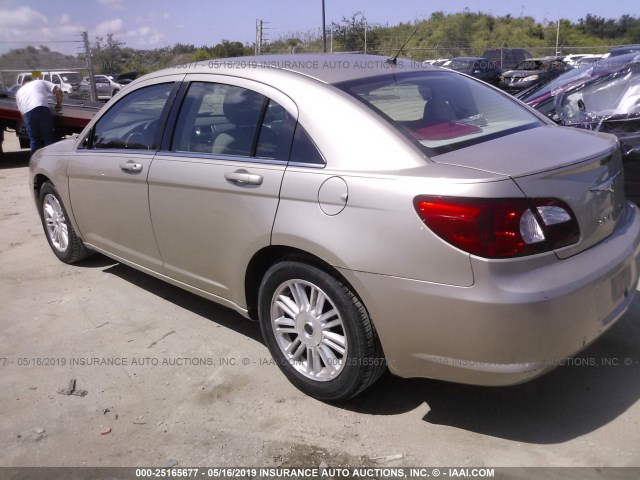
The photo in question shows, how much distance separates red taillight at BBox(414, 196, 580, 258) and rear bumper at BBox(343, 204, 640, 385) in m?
0.06

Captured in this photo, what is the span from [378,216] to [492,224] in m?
0.48

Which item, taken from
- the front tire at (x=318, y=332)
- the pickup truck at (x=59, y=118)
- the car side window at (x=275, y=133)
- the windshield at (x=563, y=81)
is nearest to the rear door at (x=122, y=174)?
the car side window at (x=275, y=133)

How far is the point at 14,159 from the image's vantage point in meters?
12.7

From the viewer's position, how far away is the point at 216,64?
371cm

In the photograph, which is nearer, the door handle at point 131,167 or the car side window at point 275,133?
the car side window at point 275,133

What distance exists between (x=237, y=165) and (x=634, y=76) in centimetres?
415

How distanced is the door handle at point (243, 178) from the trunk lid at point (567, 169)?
0.95 meters

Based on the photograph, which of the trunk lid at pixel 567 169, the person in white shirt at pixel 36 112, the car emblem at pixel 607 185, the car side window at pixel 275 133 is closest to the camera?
the trunk lid at pixel 567 169

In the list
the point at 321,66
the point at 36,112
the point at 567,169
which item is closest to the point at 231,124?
the point at 321,66

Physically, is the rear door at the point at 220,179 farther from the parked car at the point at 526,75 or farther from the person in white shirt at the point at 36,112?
the parked car at the point at 526,75

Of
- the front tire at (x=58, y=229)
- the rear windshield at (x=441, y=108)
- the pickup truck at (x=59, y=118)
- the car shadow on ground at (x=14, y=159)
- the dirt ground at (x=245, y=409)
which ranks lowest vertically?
the car shadow on ground at (x=14, y=159)

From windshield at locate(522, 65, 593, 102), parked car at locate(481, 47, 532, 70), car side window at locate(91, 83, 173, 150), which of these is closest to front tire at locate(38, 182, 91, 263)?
car side window at locate(91, 83, 173, 150)

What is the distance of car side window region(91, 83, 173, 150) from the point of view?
395 cm

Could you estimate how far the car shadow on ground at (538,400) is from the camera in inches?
112
